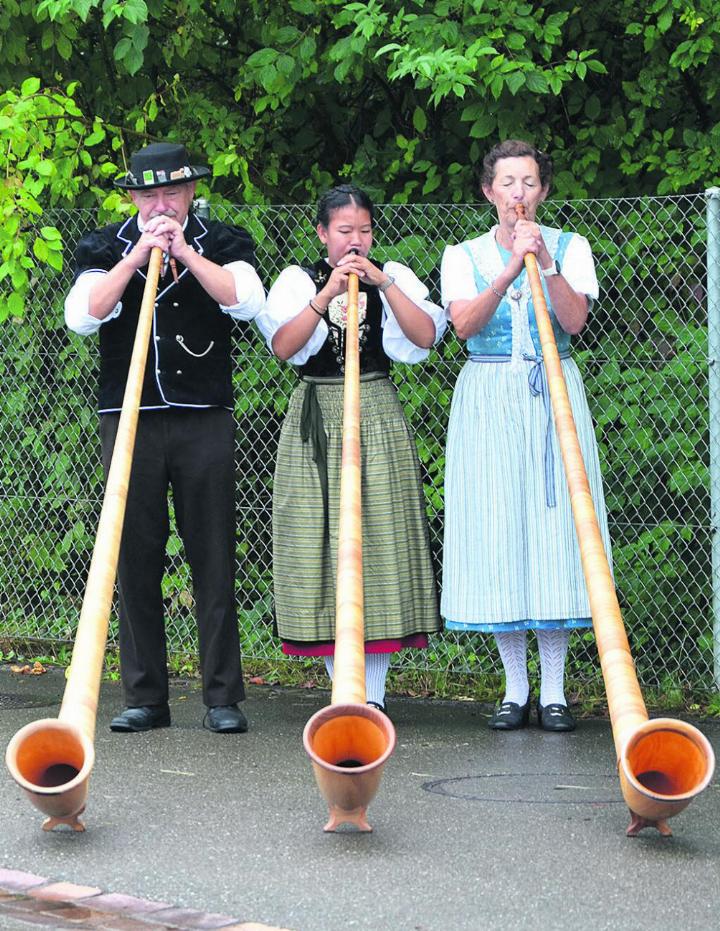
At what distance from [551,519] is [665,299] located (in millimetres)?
1163

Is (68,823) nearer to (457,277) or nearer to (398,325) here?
(398,325)

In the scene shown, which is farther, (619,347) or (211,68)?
(211,68)

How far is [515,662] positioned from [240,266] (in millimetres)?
1695

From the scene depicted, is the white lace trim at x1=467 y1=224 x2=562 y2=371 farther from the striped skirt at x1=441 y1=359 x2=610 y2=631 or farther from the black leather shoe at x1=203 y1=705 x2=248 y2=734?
the black leather shoe at x1=203 y1=705 x2=248 y2=734

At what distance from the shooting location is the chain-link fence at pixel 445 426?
19.9ft

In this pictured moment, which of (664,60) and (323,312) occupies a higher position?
(664,60)

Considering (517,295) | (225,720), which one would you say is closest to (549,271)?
(517,295)

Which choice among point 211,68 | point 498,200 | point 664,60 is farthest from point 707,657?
point 211,68

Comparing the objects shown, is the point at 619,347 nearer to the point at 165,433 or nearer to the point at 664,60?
the point at 664,60

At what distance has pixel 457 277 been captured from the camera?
18.2 feet

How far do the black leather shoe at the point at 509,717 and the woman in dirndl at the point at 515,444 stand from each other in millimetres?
105

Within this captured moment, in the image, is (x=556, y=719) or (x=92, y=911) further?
(x=556, y=719)

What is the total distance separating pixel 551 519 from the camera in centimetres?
550

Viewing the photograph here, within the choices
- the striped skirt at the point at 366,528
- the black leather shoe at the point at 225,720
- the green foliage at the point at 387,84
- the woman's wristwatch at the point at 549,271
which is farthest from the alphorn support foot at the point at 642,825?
the green foliage at the point at 387,84
